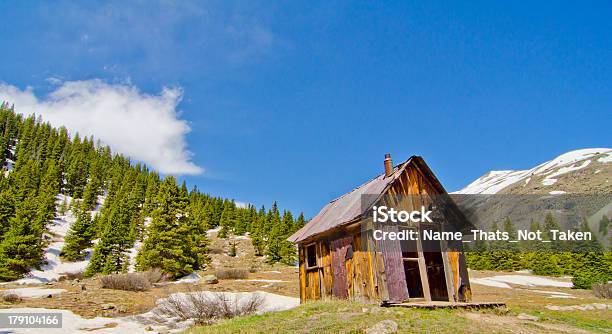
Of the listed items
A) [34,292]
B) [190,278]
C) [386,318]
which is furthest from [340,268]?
[190,278]

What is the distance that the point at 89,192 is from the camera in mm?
77812

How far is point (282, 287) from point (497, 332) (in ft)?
63.7

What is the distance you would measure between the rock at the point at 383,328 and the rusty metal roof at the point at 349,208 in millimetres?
4930

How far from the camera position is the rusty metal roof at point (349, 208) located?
15289 mm

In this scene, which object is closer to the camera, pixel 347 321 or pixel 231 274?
pixel 347 321

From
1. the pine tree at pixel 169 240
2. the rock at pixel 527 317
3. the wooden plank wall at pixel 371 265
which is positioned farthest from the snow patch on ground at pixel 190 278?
the rock at pixel 527 317

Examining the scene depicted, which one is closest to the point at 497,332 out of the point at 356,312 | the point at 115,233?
the point at 356,312

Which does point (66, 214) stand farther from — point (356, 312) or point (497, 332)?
point (497, 332)

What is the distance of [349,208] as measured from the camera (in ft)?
54.1

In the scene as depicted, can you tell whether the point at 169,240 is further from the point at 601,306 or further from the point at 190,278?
the point at 601,306

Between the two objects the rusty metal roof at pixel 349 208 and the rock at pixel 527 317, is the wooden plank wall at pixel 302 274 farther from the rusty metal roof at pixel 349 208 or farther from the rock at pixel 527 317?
the rock at pixel 527 317

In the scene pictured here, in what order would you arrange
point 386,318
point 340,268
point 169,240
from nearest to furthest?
point 386,318, point 340,268, point 169,240

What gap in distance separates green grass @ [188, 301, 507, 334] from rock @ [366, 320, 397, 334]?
0.28 meters

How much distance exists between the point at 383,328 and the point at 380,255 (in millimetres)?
4728
